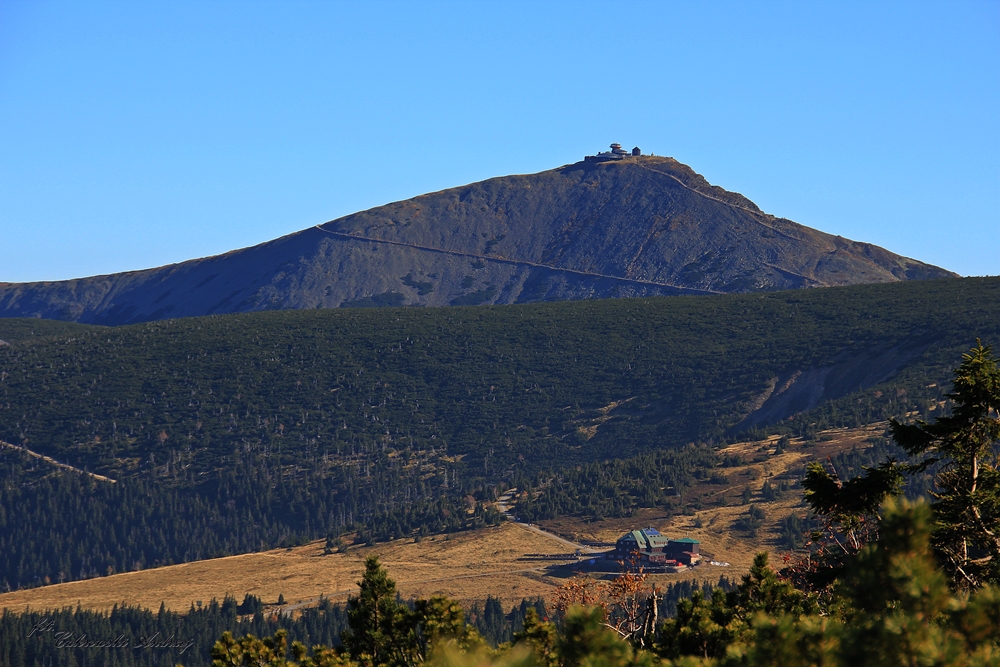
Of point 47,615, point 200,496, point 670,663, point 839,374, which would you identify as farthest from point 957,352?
point 670,663

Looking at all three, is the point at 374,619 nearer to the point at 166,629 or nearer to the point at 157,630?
the point at 166,629

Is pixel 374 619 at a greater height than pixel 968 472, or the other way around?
pixel 968 472

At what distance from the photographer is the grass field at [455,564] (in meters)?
108

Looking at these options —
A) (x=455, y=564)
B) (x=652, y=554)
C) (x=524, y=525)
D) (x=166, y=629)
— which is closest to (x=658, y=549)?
(x=652, y=554)

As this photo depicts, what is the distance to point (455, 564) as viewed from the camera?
117 metres

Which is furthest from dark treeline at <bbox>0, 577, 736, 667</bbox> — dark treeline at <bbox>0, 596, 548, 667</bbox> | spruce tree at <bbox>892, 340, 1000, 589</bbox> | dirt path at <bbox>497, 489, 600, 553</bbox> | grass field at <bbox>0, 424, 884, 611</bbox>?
spruce tree at <bbox>892, 340, 1000, 589</bbox>

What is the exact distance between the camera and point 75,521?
590 feet

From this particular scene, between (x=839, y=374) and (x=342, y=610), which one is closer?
(x=342, y=610)

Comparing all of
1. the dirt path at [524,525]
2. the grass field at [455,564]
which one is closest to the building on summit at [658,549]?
the grass field at [455,564]

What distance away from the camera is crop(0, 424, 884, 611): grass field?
355 ft

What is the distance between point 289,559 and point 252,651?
316 ft

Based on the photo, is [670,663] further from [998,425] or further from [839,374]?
[839,374]

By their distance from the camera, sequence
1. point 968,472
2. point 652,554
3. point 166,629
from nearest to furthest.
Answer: point 968,472
point 166,629
point 652,554

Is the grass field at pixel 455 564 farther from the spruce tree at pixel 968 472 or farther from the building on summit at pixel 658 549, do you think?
the spruce tree at pixel 968 472
